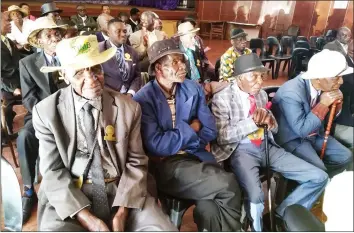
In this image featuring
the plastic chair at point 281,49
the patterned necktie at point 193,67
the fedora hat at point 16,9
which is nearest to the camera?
the fedora hat at point 16,9

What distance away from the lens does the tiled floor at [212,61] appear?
57.5 inches

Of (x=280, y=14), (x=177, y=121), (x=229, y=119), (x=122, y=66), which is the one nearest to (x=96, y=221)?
(x=177, y=121)

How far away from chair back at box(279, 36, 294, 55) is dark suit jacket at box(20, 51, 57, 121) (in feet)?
5.38

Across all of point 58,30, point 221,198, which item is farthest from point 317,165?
point 58,30

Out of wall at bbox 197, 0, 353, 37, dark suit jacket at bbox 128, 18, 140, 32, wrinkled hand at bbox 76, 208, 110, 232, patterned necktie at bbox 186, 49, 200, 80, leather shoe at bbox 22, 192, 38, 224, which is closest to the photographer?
wrinkled hand at bbox 76, 208, 110, 232

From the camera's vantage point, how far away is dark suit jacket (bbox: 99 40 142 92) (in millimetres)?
2254

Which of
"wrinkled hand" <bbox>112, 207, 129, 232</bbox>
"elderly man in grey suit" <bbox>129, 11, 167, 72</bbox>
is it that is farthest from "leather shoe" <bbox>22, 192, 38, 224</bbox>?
"elderly man in grey suit" <bbox>129, 11, 167, 72</bbox>

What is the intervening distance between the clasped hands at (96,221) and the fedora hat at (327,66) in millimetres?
1301

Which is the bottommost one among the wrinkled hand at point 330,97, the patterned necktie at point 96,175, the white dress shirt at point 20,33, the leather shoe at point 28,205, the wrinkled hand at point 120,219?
the leather shoe at point 28,205

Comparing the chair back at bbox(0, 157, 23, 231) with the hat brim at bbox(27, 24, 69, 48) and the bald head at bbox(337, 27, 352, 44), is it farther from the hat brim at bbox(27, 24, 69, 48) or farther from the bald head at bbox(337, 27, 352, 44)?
the bald head at bbox(337, 27, 352, 44)

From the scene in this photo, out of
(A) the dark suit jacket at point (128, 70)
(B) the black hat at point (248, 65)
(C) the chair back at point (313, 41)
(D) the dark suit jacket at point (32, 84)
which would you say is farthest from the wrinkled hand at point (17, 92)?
(C) the chair back at point (313, 41)

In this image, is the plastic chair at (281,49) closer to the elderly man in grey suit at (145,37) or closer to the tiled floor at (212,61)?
the tiled floor at (212,61)

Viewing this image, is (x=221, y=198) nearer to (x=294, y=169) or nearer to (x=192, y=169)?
(x=192, y=169)

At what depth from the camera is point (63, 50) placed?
4.07 feet
